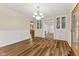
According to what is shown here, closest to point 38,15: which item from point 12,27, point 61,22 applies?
point 12,27

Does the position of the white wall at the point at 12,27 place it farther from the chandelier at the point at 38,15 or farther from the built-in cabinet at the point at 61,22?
the built-in cabinet at the point at 61,22

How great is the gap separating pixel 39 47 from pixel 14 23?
949 mm

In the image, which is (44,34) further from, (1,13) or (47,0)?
(47,0)

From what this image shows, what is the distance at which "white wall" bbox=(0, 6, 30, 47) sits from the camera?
2687 mm

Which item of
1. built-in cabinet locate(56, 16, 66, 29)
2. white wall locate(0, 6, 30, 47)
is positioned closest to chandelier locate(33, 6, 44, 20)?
white wall locate(0, 6, 30, 47)

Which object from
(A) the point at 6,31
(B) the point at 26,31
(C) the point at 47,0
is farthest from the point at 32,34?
(C) the point at 47,0

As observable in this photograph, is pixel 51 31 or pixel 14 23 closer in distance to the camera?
pixel 14 23

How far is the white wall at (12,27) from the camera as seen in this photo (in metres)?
2.69

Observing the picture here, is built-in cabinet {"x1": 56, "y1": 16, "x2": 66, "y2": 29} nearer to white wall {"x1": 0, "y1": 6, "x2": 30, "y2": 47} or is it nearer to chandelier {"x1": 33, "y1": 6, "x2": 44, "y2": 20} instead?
chandelier {"x1": 33, "y1": 6, "x2": 44, "y2": 20}

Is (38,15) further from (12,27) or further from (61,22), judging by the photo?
(61,22)

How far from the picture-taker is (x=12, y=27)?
113 inches

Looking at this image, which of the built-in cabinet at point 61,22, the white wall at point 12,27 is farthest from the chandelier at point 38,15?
the built-in cabinet at point 61,22

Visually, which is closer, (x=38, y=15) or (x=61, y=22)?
(x=38, y=15)

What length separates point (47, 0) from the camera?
1.02m
